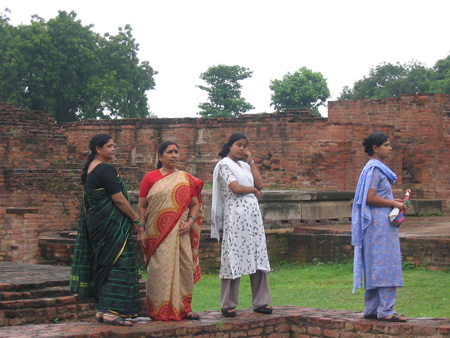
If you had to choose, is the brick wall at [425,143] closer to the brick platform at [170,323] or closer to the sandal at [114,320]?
the brick platform at [170,323]

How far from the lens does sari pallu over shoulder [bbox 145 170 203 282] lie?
4945mm

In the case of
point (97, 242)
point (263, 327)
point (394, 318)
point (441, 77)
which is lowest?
point (263, 327)

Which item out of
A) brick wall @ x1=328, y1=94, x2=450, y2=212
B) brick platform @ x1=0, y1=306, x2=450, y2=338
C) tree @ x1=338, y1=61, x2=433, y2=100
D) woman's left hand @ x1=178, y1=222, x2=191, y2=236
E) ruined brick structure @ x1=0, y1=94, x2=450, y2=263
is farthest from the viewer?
tree @ x1=338, y1=61, x2=433, y2=100

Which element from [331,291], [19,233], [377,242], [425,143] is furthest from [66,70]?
[377,242]

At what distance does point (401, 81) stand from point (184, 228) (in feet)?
107

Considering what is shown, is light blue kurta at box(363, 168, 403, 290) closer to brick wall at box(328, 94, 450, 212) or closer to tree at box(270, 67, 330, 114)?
brick wall at box(328, 94, 450, 212)

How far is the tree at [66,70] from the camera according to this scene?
27031 mm

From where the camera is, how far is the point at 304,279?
8312mm

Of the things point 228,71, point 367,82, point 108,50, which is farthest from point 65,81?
point 367,82

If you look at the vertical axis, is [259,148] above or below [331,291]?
above

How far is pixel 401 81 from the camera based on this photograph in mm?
36094

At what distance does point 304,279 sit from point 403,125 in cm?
866

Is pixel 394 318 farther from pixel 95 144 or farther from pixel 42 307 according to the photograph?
pixel 42 307

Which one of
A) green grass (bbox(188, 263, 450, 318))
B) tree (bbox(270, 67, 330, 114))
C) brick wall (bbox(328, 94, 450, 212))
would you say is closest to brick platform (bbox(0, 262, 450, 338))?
green grass (bbox(188, 263, 450, 318))
